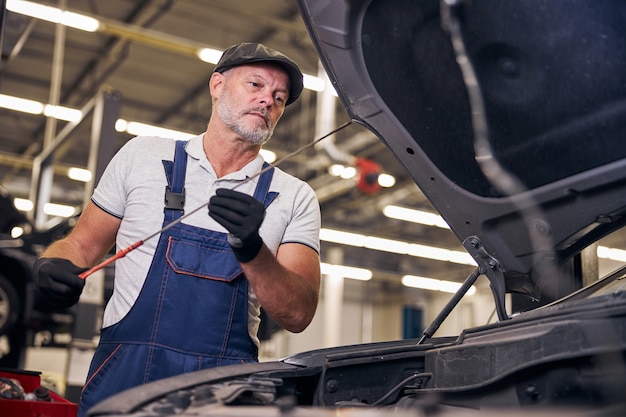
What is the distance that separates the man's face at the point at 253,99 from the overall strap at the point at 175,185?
0.51ft

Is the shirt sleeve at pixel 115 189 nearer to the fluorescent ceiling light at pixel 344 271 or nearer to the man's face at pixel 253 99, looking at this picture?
the man's face at pixel 253 99

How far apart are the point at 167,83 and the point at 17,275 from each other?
547cm

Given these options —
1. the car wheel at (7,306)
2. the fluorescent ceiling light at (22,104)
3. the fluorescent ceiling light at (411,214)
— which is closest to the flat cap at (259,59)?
the car wheel at (7,306)

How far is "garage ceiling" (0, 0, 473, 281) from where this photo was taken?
791 cm

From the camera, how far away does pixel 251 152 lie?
6.56 feet

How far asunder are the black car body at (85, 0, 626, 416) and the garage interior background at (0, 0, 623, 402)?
303cm

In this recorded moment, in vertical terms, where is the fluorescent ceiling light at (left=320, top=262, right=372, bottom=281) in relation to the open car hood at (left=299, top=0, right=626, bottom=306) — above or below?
above

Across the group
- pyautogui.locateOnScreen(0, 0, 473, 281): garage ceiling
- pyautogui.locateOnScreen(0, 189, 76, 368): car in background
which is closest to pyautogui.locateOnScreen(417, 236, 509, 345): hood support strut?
pyautogui.locateOnScreen(0, 189, 76, 368): car in background

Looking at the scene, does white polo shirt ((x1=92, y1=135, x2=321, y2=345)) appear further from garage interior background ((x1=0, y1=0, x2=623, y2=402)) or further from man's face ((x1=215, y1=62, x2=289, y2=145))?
garage interior background ((x1=0, y1=0, x2=623, y2=402))

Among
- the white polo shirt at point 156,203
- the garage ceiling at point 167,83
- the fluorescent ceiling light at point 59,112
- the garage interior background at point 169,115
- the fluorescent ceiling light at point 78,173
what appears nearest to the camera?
the white polo shirt at point 156,203

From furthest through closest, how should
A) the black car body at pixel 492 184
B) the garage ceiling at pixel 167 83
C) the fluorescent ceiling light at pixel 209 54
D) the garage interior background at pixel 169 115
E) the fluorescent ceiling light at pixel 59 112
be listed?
the garage ceiling at pixel 167 83
the fluorescent ceiling light at pixel 59 112
the garage interior background at pixel 169 115
the fluorescent ceiling light at pixel 209 54
the black car body at pixel 492 184

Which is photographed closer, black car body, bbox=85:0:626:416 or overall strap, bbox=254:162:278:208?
black car body, bbox=85:0:626:416

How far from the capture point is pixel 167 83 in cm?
953

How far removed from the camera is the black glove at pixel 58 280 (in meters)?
1.60
